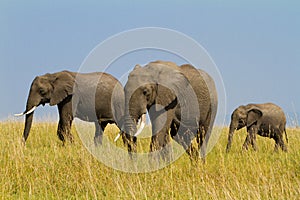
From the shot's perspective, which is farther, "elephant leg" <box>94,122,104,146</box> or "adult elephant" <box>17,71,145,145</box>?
"elephant leg" <box>94,122,104,146</box>

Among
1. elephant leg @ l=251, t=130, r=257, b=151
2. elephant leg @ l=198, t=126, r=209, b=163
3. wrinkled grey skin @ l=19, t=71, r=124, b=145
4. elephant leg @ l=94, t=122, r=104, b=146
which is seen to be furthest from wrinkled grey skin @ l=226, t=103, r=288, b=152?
elephant leg @ l=198, t=126, r=209, b=163

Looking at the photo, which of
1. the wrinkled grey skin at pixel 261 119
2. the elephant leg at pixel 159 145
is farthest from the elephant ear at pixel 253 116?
the elephant leg at pixel 159 145

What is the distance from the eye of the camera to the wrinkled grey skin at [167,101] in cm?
813

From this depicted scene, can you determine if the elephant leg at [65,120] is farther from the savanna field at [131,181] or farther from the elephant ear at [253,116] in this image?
the elephant ear at [253,116]

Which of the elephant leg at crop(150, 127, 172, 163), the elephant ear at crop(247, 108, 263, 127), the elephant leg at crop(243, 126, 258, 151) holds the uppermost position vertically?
the elephant leg at crop(150, 127, 172, 163)

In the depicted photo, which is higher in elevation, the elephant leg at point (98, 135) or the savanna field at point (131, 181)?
the savanna field at point (131, 181)

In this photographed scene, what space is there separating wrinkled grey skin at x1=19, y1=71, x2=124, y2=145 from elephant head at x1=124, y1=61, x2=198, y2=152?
444 cm

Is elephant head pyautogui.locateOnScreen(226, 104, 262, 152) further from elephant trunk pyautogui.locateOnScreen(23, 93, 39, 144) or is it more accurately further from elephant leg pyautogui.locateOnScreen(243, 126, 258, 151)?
elephant trunk pyautogui.locateOnScreen(23, 93, 39, 144)

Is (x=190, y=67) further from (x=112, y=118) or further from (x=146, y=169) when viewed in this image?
(x=112, y=118)

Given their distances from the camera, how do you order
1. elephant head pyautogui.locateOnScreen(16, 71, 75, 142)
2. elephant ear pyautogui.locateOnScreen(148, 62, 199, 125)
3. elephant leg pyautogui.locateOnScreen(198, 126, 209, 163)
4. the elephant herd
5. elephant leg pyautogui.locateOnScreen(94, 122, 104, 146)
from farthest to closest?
elephant leg pyautogui.locateOnScreen(94, 122, 104, 146)
elephant head pyautogui.locateOnScreen(16, 71, 75, 142)
elephant leg pyautogui.locateOnScreen(198, 126, 209, 163)
elephant ear pyautogui.locateOnScreen(148, 62, 199, 125)
the elephant herd

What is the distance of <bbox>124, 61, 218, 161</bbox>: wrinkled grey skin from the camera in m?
8.13

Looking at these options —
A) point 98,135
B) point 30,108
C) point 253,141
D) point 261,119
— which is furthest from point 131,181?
point 261,119

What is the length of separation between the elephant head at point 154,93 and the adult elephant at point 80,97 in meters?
4.40

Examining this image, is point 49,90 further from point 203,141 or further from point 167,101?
point 167,101
